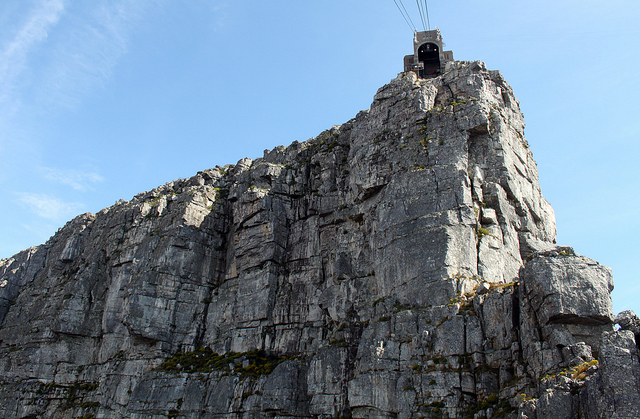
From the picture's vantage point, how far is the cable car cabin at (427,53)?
66.2 m

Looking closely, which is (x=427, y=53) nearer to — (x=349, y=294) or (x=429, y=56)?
(x=429, y=56)

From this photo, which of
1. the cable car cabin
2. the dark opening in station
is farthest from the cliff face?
the dark opening in station

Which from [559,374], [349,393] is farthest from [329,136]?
[559,374]

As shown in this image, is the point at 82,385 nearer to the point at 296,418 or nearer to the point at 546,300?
the point at 296,418

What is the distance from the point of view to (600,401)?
23750 millimetres

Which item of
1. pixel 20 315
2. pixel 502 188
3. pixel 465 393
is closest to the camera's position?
pixel 465 393

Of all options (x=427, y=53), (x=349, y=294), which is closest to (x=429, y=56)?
(x=427, y=53)

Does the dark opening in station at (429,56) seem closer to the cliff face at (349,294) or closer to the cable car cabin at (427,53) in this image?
the cable car cabin at (427,53)

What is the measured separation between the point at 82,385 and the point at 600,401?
52551mm

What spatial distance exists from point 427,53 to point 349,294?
35591 mm

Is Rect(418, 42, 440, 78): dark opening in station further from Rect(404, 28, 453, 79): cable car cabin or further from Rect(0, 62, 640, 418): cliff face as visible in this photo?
Rect(0, 62, 640, 418): cliff face

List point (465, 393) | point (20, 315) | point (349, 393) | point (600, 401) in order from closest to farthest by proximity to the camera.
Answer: point (600, 401) < point (465, 393) < point (349, 393) < point (20, 315)

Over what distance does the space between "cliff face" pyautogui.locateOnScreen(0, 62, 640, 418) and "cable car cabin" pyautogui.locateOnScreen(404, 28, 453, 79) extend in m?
13.7

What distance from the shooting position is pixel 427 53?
2672 inches
